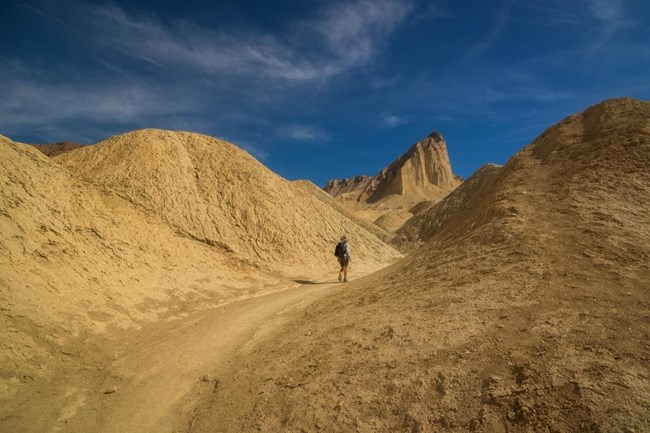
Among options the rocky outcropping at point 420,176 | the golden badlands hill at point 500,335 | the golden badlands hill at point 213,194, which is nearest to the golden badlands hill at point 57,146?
the golden badlands hill at point 213,194

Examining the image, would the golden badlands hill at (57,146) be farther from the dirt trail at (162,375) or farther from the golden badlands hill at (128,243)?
the dirt trail at (162,375)

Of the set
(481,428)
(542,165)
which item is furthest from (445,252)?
(481,428)

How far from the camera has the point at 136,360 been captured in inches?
265

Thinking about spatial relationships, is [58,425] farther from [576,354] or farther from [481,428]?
[576,354]

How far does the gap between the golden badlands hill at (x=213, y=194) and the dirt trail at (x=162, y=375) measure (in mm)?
6851

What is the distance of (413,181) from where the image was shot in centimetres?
8262

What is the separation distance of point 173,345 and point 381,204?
231 ft

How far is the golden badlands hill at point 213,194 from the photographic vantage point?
15.4 meters

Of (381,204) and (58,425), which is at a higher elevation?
(381,204)

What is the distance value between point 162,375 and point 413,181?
80144mm

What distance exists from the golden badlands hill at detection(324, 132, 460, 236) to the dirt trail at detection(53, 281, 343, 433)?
215 ft

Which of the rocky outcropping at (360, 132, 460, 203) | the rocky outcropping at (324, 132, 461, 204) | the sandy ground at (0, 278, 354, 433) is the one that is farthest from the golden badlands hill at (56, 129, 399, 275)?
the rocky outcropping at (360, 132, 460, 203)

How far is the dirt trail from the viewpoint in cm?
501

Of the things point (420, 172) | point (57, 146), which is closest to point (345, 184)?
point (420, 172)
